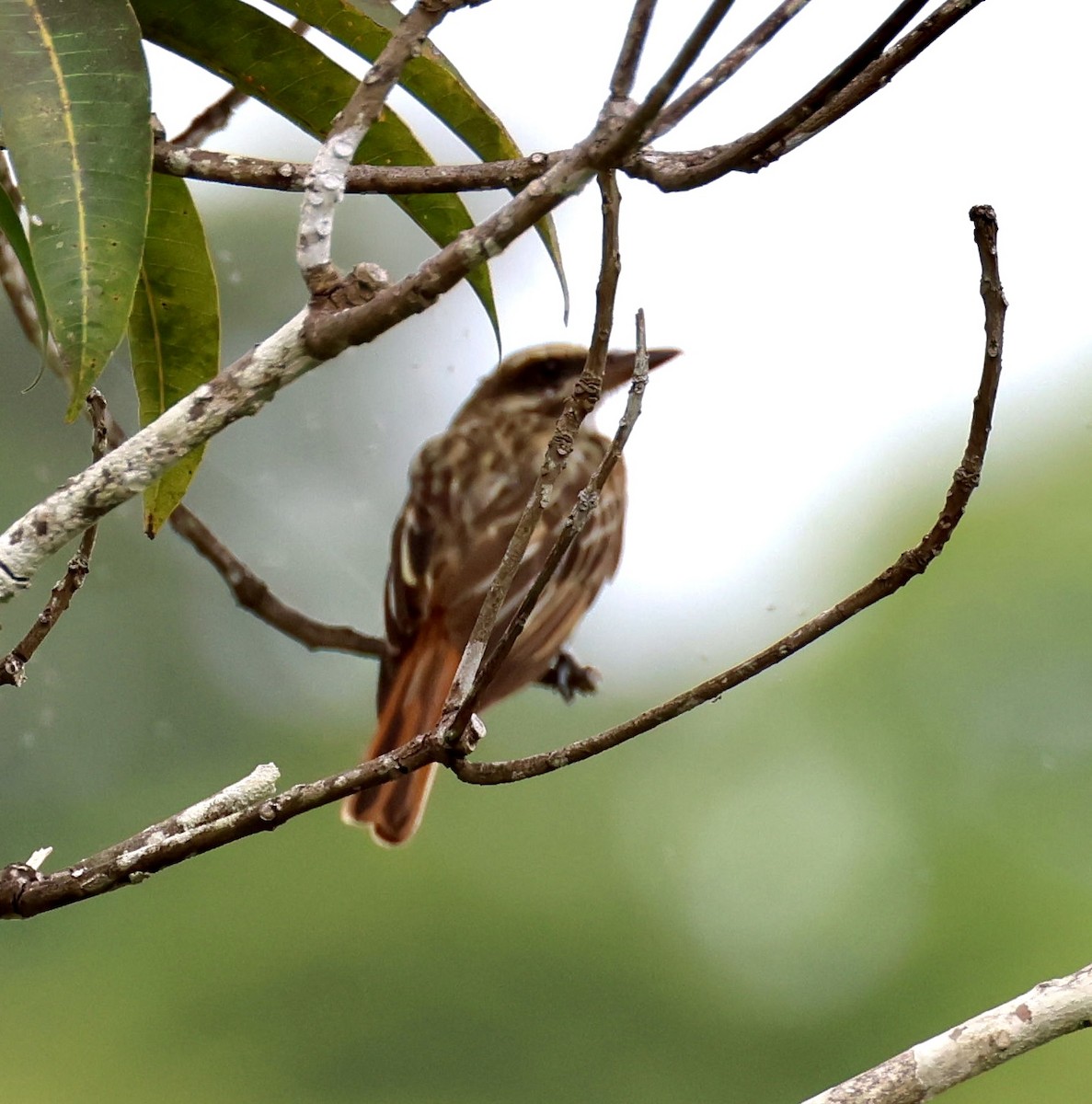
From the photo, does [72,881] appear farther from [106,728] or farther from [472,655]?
[106,728]

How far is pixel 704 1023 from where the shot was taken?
6371 mm

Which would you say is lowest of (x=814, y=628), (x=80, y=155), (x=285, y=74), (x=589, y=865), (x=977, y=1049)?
(x=589, y=865)

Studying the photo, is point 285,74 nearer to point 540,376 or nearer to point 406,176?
point 406,176

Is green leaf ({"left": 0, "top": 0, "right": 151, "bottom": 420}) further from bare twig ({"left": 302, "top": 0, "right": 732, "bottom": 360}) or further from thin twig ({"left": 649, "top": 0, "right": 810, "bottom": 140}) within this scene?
thin twig ({"left": 649, "top": 0, "right": 810, "bottom": 140})

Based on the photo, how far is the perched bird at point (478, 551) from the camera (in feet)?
6.74

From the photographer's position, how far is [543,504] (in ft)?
2.67

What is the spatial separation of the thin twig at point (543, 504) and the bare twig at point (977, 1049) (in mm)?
Answer: 310

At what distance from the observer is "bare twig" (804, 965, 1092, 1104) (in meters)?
0.84

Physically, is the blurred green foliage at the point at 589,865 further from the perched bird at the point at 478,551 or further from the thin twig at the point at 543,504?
the thin twig at the point at 543,504

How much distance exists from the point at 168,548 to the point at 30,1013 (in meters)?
2.17

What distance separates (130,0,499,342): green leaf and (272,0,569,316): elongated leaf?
26 millimetres

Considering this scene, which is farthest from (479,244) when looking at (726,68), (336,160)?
(726,68)

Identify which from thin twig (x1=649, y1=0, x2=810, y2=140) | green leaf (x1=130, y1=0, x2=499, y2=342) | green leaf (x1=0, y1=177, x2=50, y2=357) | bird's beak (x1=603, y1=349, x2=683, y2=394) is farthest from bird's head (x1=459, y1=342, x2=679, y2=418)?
thin twig (x1=649, y1=0, x2=810, y2=140)

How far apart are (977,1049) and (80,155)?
781 millimetres
